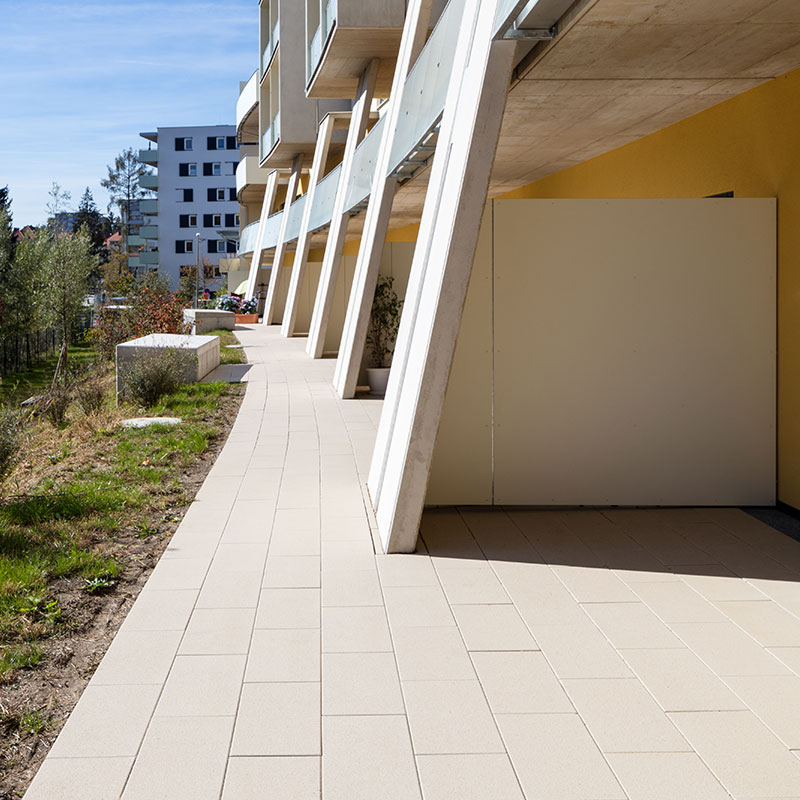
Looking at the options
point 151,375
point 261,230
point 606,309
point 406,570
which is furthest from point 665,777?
point 261,230

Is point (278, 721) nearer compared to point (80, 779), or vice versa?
point (80, 779)

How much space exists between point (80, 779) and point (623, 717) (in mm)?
2184

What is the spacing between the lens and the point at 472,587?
5961 mm

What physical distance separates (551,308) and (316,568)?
301cm

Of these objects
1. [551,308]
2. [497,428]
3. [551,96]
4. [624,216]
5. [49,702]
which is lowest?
[49,702]

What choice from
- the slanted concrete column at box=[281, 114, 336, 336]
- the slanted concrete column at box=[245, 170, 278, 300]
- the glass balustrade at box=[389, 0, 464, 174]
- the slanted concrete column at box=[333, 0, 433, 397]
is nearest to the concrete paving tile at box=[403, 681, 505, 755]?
the glass balustrade at box=[389, 0, 464, 174]

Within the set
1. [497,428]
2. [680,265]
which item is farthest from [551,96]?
[497,428]

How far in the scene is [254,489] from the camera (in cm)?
874

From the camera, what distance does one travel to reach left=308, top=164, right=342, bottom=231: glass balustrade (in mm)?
24422

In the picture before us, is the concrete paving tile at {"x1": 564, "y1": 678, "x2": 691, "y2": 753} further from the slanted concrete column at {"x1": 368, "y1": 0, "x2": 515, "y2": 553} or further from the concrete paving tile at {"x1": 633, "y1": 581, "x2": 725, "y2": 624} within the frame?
the slanted concrete column at {"x1": 368, "y1": 0, "x2": 515, "y2": 553}

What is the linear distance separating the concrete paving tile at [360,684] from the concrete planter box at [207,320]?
87.2 ft

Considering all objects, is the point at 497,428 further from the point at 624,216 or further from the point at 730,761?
the point at 730,761

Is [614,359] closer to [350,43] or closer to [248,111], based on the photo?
[350,43]

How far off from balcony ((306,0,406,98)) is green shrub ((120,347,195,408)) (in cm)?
662
